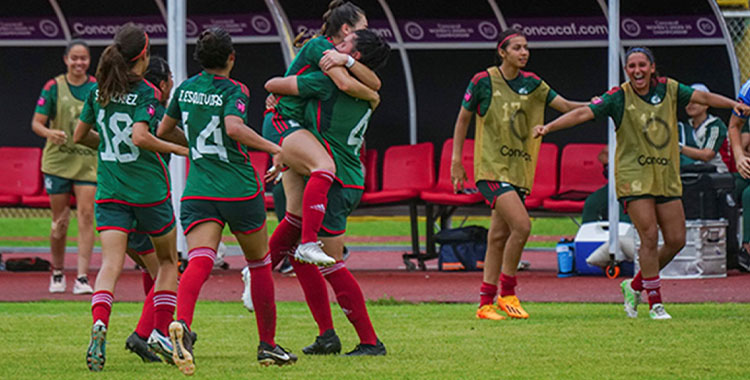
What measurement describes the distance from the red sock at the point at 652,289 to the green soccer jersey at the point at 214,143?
13.0ft

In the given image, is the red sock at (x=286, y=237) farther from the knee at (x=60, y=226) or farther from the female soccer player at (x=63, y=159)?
the knee at (x=60, y=226)

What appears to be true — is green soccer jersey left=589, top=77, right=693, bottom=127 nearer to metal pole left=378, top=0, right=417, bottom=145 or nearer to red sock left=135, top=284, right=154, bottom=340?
red sock left=135, top=284, right=154, bottom=340

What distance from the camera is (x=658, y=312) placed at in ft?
30.3

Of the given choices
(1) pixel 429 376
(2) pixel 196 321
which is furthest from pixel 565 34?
(1) pixel 429 376

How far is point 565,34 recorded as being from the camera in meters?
16.3

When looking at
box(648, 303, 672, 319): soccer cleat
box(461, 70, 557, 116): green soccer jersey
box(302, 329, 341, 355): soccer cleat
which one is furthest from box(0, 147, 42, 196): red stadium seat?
box(302, 329, 341, 355): soccer cleat

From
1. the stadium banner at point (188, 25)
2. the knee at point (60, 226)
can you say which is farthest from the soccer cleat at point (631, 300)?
the stadium banner at point (188, 25)

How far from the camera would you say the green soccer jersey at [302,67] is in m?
6.96

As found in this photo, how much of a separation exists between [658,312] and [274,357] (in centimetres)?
380

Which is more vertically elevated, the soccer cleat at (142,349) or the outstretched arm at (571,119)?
the outstretched arm at (571,119)

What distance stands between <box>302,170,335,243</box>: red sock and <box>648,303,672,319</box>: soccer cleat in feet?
11.3

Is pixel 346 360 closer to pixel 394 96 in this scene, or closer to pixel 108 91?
pixel 108 91

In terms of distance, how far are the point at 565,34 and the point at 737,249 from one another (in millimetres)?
3774

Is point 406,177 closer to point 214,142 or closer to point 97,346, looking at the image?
point 214,142
